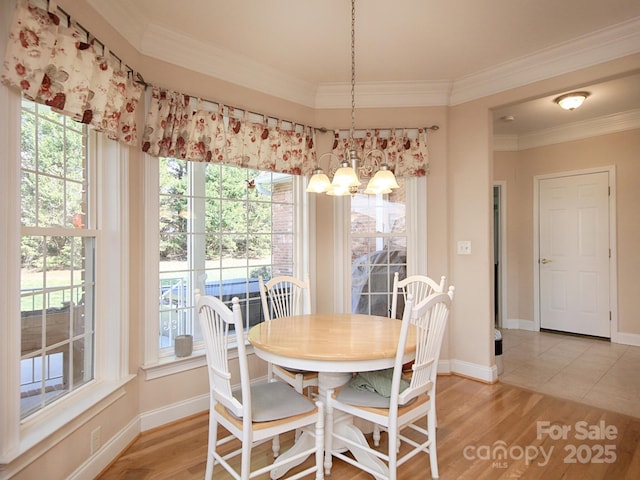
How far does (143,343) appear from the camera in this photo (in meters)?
2.43

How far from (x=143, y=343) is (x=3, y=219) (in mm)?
1215

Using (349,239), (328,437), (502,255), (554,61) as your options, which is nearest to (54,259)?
(328,437)

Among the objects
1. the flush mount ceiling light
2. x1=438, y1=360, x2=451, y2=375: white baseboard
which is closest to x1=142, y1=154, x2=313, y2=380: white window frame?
x1=438, y1=360, x2=451, y2=375: white baseboard

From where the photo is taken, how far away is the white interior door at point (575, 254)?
450 centimetres

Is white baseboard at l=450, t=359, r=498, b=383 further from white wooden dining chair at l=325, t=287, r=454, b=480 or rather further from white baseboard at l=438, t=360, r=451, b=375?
white wooden dining chair at l=325, t=287, r=454, b=480

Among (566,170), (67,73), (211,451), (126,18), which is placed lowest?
(211,451)

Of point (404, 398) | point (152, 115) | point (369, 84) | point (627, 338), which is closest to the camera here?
point (404, 398)

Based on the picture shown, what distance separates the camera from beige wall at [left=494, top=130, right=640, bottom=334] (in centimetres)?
428

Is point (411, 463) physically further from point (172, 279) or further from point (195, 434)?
point (172, 279)

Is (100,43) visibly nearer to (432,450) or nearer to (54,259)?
(54,259)

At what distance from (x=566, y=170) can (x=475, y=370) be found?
3.10 m

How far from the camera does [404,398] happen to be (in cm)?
173

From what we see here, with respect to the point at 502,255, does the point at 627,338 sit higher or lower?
lower

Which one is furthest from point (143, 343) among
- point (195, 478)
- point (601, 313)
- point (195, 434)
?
point (601, 313)
